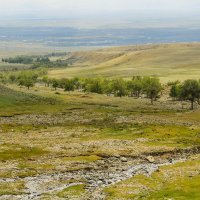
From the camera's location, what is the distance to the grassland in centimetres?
6562

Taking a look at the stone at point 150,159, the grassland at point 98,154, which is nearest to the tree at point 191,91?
the grassland at point 98,154

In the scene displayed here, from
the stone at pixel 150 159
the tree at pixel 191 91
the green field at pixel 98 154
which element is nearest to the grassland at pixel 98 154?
the green field at pixel 98 154

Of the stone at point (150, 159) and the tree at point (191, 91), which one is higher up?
the tree at point (191, 91)

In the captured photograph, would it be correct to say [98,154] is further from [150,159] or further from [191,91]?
[191,91]

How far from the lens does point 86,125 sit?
450ft

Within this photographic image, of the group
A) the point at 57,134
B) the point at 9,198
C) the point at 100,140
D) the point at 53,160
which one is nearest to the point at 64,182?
the point at 9,198

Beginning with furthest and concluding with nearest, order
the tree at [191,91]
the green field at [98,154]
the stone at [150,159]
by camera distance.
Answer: the tree at [191,91] < the stone at [150,159] < the green field at [98,154]

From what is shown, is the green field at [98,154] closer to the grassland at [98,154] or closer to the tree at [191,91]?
the grassland at [98,154]

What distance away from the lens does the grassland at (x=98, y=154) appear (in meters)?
65.6

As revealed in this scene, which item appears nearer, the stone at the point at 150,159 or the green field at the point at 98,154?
the green field at the point at 98,154

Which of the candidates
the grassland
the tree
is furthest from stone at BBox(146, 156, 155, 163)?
the tree

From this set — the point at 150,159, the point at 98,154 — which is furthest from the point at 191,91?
the point at 150,159

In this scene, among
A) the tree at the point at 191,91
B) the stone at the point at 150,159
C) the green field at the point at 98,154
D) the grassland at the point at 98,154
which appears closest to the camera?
the green field at the point at 98,154

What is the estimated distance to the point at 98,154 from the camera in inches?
3659
